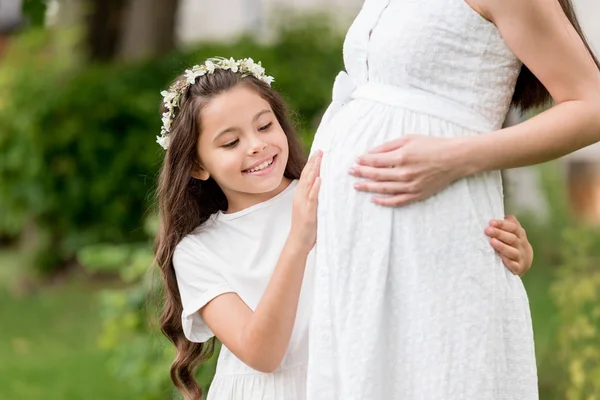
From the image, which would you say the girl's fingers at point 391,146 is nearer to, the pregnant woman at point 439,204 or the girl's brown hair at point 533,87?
the pregnant woman at point 439,204

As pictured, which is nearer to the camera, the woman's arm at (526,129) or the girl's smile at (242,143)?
the woman's arm at (526,129)

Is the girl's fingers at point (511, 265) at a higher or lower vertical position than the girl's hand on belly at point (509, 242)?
lower

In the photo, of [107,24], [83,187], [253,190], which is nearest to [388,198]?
[253,190]

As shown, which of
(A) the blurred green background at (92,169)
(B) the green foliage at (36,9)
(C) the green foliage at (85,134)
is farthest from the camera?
(C) the green foliage at (85,134)

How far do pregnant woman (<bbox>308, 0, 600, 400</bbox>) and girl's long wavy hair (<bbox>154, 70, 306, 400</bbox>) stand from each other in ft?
1.81

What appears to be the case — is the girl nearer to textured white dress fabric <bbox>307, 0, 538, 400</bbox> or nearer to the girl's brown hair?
textured white dress fabric <bbox>307, 0, 538, 400</bbox>

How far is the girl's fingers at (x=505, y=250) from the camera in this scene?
220 centimetres

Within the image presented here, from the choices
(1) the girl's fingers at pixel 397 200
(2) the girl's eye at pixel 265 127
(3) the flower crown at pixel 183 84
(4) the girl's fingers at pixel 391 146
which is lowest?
(1) the girl's fingers at pixel 397 200

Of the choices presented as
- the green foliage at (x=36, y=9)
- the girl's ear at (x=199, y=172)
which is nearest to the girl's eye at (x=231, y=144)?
the girl's ear at (x=199, y=172)

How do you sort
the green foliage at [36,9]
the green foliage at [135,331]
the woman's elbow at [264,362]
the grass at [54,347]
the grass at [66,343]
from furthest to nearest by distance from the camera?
the grass at [54,347] → the grass at [66,343] → the green foliage at [135,331] → the green foliage at [36,9] → the woman's elbow at [264,362]

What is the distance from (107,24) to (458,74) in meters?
8.31

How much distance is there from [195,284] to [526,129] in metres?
0.93

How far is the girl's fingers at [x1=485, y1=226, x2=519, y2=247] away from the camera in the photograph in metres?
2.19

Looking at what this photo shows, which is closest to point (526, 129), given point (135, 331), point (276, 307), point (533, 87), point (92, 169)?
point (533, 87)
